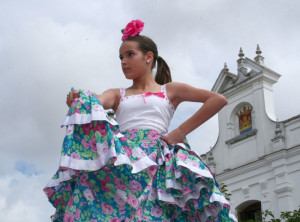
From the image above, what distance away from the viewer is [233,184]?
17.0 meters

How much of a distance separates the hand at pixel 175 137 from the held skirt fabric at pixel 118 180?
0.11 m

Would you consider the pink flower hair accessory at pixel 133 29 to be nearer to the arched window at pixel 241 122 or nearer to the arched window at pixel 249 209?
the arched window at pixel 249 209

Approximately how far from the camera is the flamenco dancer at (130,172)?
2.45 metres

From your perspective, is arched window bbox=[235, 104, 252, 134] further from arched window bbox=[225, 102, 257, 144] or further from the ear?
the ear

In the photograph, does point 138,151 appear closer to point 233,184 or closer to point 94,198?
point 94,198

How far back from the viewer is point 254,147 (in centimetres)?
1680

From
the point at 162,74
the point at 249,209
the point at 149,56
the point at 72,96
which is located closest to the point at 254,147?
the point at 249,209

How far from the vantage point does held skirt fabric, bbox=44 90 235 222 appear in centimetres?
244

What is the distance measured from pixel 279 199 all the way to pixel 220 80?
5.24 m

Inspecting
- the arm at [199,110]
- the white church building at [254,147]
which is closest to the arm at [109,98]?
the arm at [199,110]

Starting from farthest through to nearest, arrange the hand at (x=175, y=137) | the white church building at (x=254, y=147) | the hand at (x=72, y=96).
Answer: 1. the white church building at (x=254, y=147)
2. the hand at (x=175, y=137)
3. the hand at (x=72, y=96)

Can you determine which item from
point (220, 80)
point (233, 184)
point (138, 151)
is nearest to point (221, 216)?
point (138, 151)

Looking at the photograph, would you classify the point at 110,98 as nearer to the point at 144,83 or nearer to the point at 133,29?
the point at 144,83

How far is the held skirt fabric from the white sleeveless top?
225 mm
